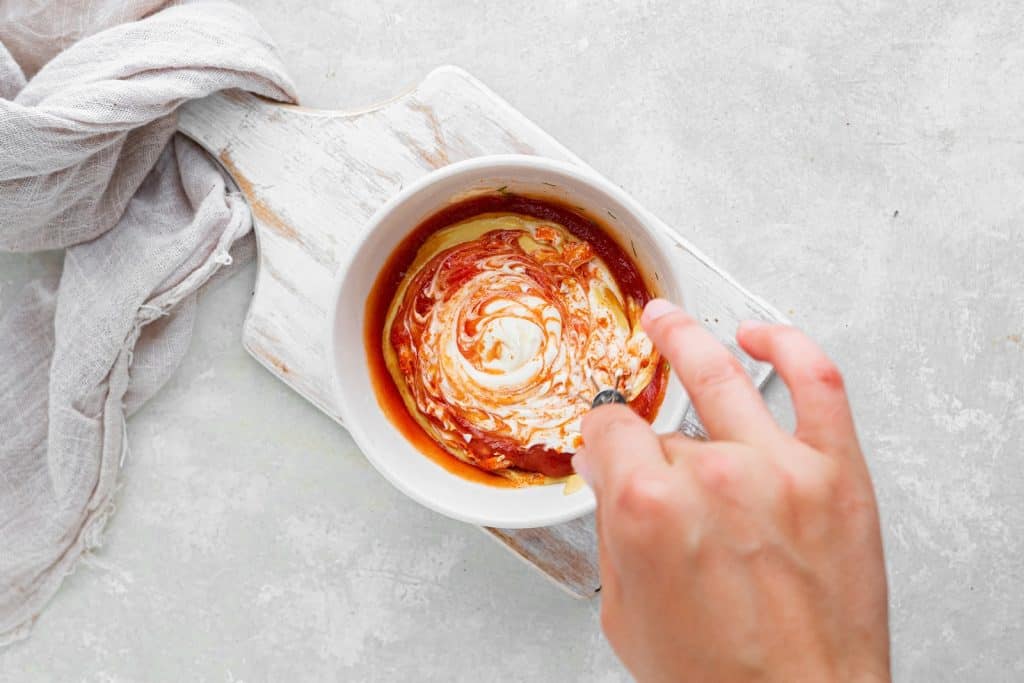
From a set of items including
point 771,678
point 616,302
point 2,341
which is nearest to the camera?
point 771,678

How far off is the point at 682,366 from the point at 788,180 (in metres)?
0.68

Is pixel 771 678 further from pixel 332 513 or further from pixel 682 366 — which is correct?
pixel 332 513

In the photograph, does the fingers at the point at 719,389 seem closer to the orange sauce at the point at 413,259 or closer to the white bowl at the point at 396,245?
the white bowl at the point at 396,245

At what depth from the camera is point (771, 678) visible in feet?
1.87

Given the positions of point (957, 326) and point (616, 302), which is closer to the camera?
point (616, 302)

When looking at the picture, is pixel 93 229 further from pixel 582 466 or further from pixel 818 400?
pixel 818 400

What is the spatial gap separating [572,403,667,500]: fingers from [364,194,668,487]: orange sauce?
336mm

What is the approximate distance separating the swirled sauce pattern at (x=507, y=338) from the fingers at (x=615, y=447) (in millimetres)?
358

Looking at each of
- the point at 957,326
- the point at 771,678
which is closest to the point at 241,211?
the point at 771,678

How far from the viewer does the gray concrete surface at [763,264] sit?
120cm

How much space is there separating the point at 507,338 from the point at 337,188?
0.99 ft

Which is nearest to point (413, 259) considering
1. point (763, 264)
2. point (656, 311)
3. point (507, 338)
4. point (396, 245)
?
point (396, 245)

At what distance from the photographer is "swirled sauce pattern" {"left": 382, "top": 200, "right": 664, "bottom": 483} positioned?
1.03m

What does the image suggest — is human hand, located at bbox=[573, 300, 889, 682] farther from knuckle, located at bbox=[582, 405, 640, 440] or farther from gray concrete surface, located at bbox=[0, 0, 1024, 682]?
gray concrete surface, located at bbox=[0, 0, 1024, 682]
